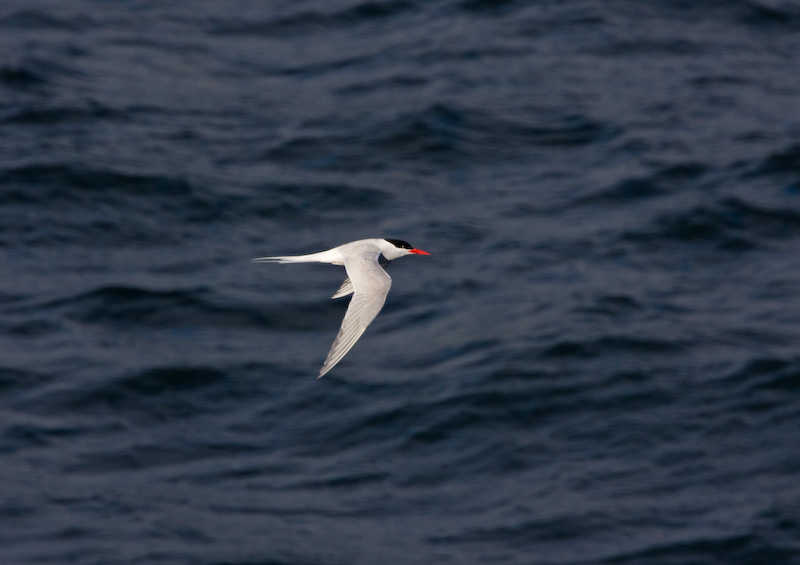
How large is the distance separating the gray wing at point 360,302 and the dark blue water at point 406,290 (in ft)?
18.1

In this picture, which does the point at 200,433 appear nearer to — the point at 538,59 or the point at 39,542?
the point at 39,542

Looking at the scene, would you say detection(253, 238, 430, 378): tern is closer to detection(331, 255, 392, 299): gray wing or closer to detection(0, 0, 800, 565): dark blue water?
detection(331, 255, 392, 299): gray wing

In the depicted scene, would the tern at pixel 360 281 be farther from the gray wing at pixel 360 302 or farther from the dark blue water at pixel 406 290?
the dark blue water at pixel 406 290

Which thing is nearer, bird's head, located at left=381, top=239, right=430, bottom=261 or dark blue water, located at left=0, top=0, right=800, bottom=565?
bird's head, located at left=381, top=239, right=430, bottom=261

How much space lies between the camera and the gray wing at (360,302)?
7305 mm

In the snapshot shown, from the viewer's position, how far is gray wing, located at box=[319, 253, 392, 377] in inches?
288

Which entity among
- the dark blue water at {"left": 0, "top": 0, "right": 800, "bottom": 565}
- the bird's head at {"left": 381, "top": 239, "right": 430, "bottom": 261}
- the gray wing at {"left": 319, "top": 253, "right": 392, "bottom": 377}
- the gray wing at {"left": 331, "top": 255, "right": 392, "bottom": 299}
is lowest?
the dark blue water at {"left": 0, "top": 0, "right": 800, "bottom": 565}

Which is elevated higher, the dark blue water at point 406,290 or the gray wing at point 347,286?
the gray wing at point 347,286

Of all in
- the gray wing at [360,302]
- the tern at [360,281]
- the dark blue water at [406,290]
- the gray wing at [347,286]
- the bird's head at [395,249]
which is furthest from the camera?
the dark blue water at [406,290]

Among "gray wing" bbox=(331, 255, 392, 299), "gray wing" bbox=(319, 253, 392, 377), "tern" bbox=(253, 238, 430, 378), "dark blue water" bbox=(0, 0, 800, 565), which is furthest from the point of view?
"dark blue water" bbox=(0, 0, 800, 565)

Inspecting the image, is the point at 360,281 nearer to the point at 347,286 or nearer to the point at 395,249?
the point at 347,286

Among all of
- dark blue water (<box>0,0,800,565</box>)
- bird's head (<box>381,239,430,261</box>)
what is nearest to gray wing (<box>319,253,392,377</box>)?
bird's head (<box>381,239,430,261</box>)

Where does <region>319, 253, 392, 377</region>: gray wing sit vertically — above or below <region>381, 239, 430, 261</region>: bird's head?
above

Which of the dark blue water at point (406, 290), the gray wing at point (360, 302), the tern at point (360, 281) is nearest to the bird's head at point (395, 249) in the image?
the tern at point (360, 281)
